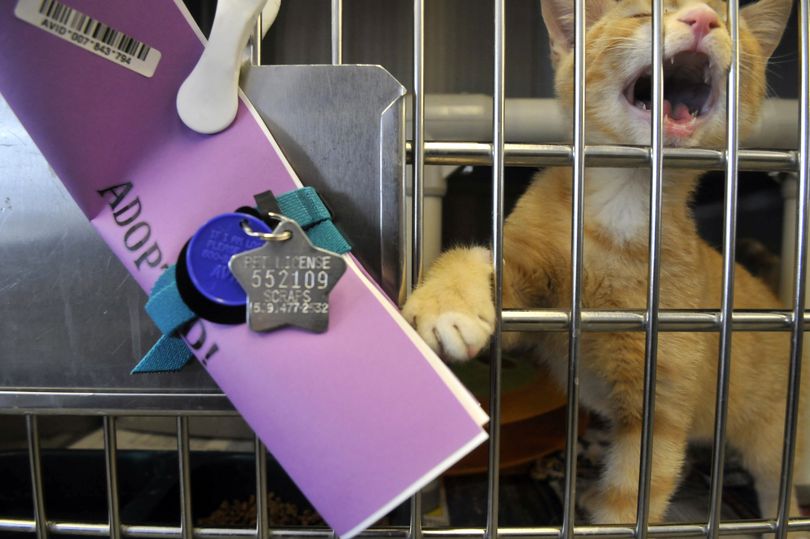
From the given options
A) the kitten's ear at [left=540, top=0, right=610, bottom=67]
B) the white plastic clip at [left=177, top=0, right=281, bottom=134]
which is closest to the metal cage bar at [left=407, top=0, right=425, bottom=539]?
the white plastic clip at [left=177, top=0, right=281, bottom=134]

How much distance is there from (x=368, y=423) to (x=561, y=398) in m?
0.48

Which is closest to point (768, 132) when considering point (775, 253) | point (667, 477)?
point (775, 253)

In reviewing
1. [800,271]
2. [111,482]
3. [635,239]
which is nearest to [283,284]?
[111,482]

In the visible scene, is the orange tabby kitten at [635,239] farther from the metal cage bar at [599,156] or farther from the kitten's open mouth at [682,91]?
the metal cage bar at [599,156]

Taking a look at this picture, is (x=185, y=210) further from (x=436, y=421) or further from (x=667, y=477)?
(x=667, y=477)

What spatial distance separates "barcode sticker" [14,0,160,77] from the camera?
301mm

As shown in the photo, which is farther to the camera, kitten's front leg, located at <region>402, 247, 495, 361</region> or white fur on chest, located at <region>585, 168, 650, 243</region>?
white fur on chest, located at <region>585, 168, 650, 243</region>

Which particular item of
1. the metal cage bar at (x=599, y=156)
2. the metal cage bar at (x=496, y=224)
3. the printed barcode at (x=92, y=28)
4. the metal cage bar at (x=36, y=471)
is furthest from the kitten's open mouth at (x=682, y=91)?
the metal cage bar at (x=36, y=471)

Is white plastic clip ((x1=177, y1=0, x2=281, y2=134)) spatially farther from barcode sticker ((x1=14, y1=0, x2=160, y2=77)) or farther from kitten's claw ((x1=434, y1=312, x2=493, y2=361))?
kitten's claw ((x1=434, y1=312, x2=493, y2=361))

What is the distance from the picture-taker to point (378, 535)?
0.40 metres

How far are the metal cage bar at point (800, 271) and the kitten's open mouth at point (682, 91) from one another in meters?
0.17

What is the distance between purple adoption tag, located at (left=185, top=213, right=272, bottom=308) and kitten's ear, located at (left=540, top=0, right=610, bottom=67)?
1.58 ft

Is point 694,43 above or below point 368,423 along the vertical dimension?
above

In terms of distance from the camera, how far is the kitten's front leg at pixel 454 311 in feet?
1.18
